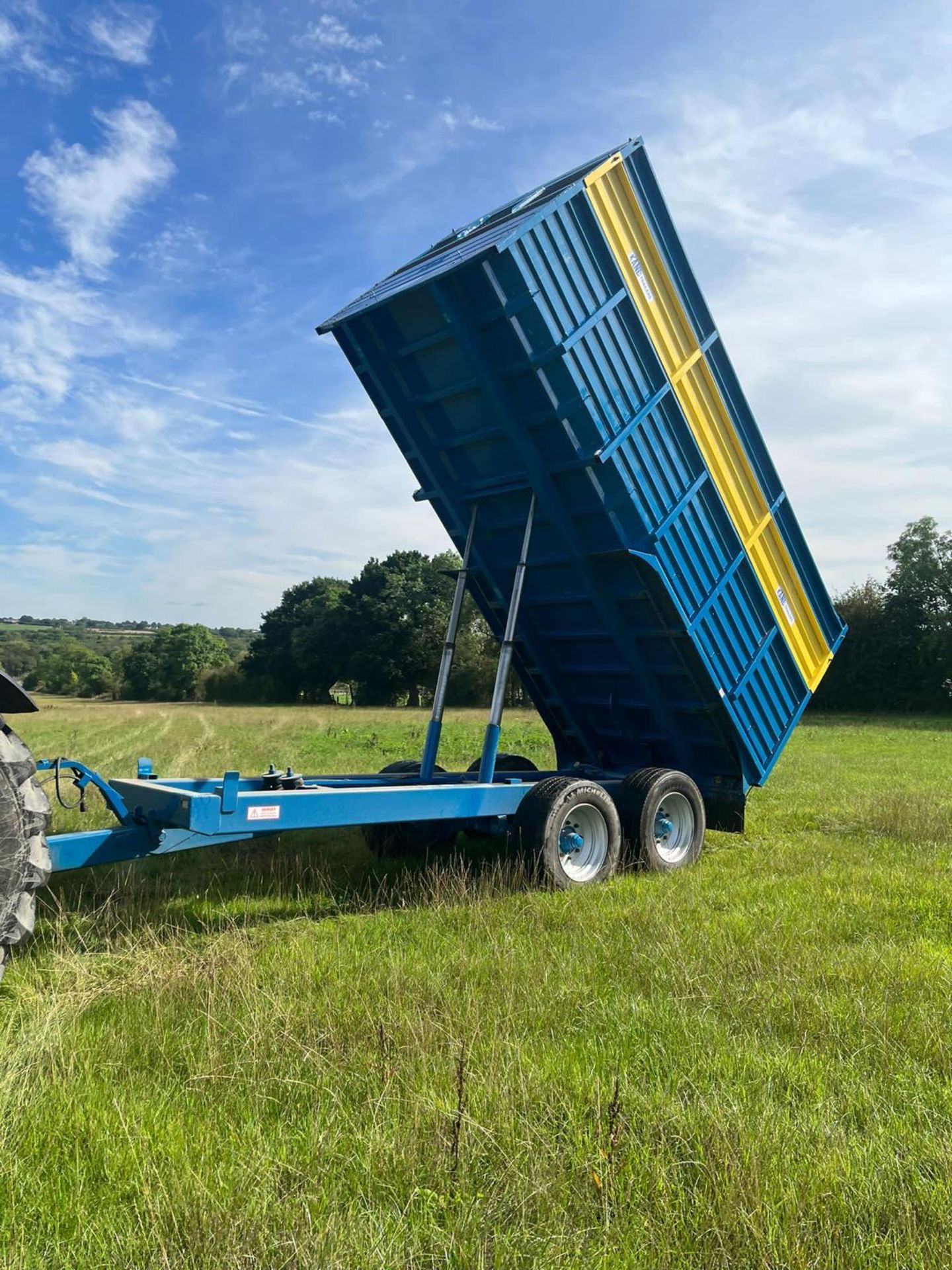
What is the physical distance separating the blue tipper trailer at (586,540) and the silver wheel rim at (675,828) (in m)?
0.02

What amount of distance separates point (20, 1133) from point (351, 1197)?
1142 mm

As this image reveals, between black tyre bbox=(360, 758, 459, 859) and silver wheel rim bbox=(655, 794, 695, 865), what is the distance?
177cm

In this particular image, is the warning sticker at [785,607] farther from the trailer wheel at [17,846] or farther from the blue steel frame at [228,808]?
the trailer wheel at [17,846]

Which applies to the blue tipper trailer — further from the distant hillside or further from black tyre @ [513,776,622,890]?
the distant hillside

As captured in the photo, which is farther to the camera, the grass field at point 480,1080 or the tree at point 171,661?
the tree at point 171,661

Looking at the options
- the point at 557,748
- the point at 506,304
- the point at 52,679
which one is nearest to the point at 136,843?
the point at 506,304

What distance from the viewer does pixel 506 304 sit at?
6.09 meters

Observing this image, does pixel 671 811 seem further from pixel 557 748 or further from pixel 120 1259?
pixel 120 1259

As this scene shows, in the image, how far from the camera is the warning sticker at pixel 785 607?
816 cm

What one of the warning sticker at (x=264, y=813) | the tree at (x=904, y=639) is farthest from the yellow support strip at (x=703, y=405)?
the tree at (x=904, y=639)

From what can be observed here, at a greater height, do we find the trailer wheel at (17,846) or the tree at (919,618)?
the tree at (919,618)

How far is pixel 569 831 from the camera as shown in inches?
268

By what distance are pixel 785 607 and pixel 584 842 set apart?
10.1 ft

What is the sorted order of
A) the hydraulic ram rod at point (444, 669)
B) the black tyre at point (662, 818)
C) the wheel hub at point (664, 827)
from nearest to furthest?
the black tyre at point (662, 818), the hydraulic ram rod at point (444, 669), the wheel hub at point (664, 827)
